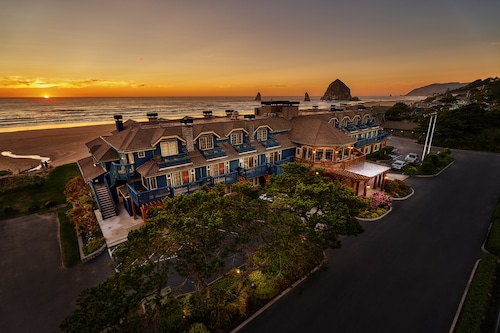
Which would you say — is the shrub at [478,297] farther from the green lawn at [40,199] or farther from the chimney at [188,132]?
the green lawn at [40,199]

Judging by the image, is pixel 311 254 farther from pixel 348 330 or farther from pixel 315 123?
pixel 315 123

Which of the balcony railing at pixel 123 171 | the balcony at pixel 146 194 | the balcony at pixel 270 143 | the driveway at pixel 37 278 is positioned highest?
the balcony at pixel 270 143

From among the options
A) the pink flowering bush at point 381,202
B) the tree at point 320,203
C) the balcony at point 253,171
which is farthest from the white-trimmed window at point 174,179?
the pink flowering bush at point 381,202

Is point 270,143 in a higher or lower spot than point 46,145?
higher

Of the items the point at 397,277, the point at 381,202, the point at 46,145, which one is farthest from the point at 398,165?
the point at 46,145

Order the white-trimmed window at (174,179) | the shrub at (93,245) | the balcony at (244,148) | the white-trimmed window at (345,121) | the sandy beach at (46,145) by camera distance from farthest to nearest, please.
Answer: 1. the sandy beach at (46,145)
2. the white-trimmed window at (345,121)
3. the balcony at (244,148)
4. the white-trimmed window at (174,179)
5. the shrub at (93,245)

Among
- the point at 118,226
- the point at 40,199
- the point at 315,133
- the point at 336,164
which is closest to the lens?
the point at 118,226

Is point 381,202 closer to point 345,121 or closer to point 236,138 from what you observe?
point 236,138
